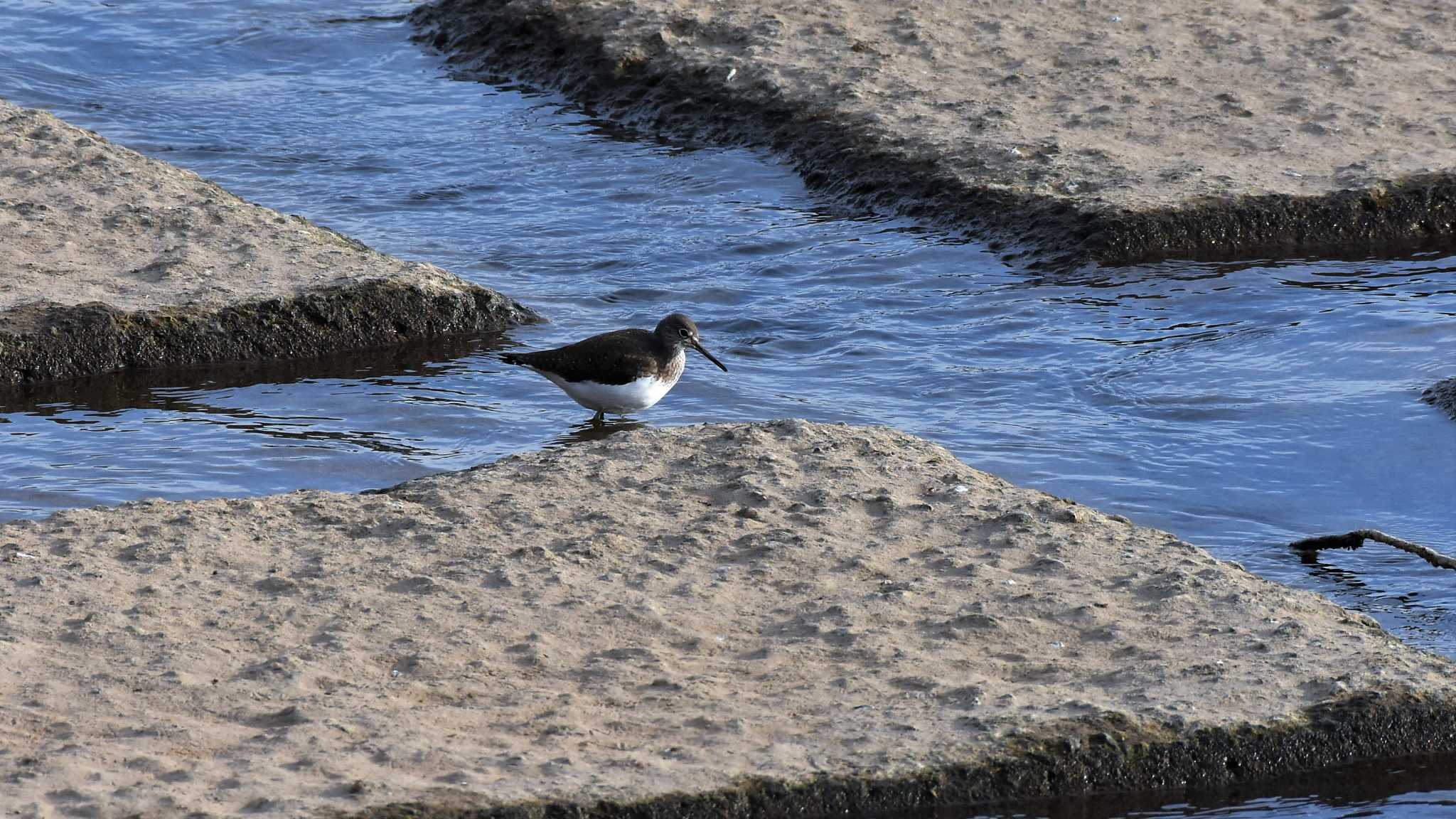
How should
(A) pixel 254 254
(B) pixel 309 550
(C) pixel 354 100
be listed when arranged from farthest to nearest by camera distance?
(C) pixel 354 100 < (A) pixel 254 254 < (B) pixel 309 550

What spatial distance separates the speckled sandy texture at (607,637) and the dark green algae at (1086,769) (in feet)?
0.13

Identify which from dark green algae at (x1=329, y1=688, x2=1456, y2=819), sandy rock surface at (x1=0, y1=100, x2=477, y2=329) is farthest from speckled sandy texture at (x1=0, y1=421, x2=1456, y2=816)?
sandy rock surface at (x1=0, y1=100, x2=477, y2=329)

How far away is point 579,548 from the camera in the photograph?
5977 millimetres

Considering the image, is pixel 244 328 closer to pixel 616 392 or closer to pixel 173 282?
pixel 173 282

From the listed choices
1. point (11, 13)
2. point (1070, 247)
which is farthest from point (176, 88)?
point (1070, 247)

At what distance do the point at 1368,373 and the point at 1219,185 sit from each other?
7.04 feet

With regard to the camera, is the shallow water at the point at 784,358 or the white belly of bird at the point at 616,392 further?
the white belly of bird at the point at 616,392

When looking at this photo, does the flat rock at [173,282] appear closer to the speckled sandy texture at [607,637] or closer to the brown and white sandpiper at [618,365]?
the brown and white sandpiper at [618,365]

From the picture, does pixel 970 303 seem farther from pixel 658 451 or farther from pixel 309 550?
pixel 309 550

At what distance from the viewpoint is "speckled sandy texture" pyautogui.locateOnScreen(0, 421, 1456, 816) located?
4.62m

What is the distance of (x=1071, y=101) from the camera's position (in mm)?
11750

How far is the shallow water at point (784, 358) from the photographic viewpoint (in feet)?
23.9

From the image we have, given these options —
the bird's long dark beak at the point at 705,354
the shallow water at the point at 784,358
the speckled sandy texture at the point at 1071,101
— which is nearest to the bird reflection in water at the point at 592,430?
the shallow water at the point at 784,358

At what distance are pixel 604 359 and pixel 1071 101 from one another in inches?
198
